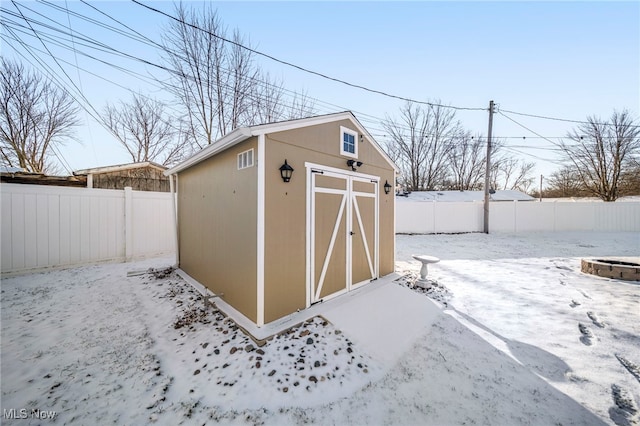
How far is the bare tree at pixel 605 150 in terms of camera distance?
49.3ft

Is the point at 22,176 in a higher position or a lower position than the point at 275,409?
higher

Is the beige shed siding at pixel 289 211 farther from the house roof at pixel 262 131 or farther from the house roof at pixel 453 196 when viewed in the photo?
the house roof at pixel 453 196

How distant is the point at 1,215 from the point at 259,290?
5944mm

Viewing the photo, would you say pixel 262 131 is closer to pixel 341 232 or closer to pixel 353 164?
pixel 353 164

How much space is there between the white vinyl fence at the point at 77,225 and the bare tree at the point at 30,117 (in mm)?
9395

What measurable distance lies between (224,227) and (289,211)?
1304mm

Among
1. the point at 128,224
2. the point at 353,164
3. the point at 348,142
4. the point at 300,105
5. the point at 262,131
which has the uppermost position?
the point at 300,105

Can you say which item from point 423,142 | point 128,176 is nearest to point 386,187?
point 128,176

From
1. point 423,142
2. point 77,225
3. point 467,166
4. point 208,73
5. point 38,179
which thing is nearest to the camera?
point 77,225

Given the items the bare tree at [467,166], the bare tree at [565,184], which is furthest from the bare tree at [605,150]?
the bare tree at [467,166]

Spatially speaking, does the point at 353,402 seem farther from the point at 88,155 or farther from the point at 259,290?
the point at 88,155

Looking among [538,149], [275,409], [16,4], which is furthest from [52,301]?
[538,149]

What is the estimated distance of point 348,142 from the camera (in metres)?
4.29

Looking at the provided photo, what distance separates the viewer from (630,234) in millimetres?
10609
